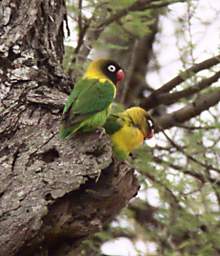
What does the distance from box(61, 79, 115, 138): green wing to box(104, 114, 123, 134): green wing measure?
0.11m

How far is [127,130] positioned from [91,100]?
255 millimetres

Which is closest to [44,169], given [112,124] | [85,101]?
[85,101]

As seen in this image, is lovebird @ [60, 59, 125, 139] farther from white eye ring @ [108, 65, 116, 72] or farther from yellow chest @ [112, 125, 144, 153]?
yellow chest @ [112, 125, 144, 153]

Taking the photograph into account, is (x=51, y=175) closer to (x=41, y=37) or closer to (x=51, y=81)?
(x=51, y=81)

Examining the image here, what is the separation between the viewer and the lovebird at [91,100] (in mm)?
2461

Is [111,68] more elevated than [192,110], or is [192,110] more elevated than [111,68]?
[111,68]

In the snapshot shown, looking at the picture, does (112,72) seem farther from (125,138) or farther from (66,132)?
(66,132)

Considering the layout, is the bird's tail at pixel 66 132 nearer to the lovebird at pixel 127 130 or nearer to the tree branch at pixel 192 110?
the lovebird at pixel 127 130

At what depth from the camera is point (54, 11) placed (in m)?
2.98

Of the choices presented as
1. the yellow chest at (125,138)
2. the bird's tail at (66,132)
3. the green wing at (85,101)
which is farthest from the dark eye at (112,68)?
the bird's tail at (66,132)

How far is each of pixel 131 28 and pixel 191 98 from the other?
0.61m

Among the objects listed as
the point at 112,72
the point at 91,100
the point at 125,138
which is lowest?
the point at 125,138

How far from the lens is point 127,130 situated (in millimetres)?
2838

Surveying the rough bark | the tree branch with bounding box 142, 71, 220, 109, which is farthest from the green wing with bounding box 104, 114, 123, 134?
the tree branch with bounding box 142, 71, 220, 109
